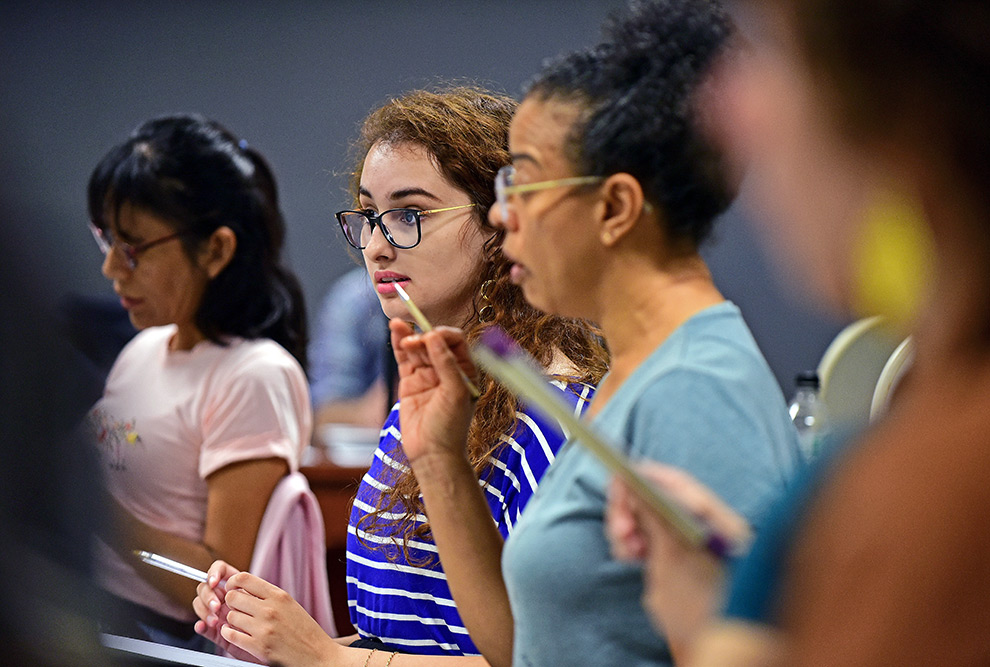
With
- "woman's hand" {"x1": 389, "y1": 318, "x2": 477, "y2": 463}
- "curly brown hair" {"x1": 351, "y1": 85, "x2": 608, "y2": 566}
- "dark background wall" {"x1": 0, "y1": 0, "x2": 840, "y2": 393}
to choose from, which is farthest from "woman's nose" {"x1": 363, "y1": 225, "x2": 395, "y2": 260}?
"dark background wall" {"x1": 0, "y1": 0, "x2": 840, "y2": 393}

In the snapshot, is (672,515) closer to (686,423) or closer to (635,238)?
(686,423)

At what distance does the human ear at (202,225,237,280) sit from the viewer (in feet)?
7.50

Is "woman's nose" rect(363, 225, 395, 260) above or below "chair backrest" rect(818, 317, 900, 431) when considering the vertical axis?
above

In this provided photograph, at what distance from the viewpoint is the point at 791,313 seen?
4707 millimetres

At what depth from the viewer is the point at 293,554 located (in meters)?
2.02

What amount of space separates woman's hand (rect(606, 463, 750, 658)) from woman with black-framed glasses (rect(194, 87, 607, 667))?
588mm

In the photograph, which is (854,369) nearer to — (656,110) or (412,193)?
(412,193)

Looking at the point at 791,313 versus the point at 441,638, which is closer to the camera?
the point at 441,638

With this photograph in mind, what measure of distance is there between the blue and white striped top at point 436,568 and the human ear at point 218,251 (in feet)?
3.55

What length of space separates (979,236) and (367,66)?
484cm

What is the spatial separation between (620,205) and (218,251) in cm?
155

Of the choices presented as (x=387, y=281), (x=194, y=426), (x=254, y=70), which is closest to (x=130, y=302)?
(x=194, y=426)

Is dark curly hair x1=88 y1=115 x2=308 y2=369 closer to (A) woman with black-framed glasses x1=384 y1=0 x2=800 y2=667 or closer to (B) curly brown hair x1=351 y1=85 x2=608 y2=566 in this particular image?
(B) curly brown hair x1=351 y1=85 x2=608 y2=566

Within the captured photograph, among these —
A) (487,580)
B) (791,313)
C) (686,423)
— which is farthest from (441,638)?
(791,313)
